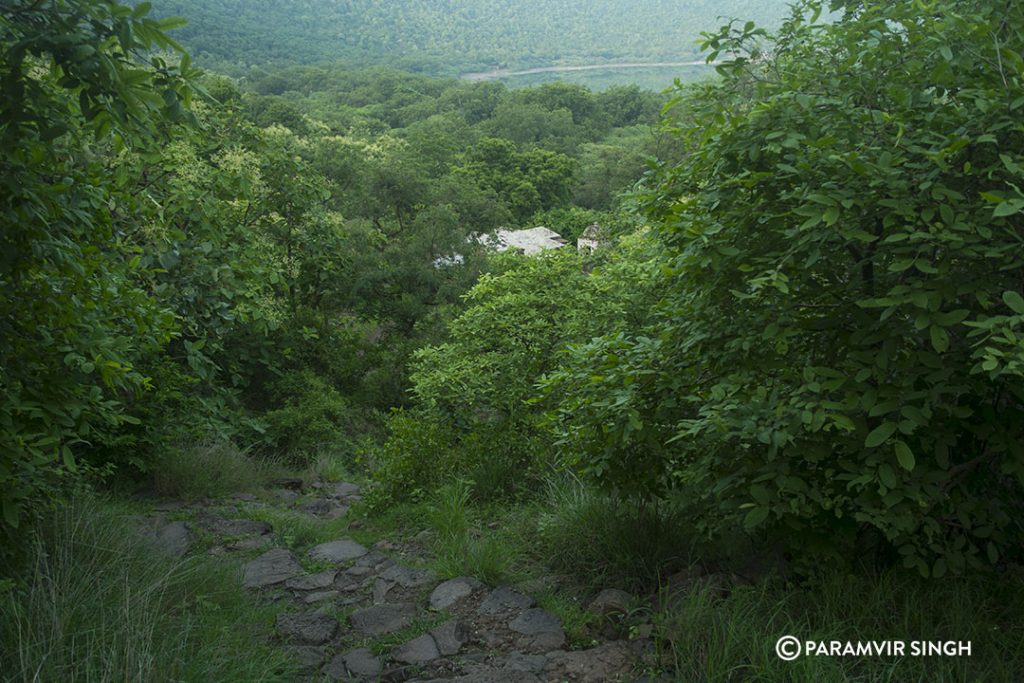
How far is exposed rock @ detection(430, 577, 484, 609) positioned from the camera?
4305mm

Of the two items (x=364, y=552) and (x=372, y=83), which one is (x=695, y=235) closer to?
(x=364, y=552)

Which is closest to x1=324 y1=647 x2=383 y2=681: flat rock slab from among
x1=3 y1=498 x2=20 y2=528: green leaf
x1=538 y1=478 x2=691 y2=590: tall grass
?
x1=538 y1=478 x2=691 y2=590: tall grass

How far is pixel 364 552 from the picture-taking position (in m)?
5.45

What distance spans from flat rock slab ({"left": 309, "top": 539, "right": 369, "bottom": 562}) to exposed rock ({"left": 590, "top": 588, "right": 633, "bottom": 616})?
6.28ft

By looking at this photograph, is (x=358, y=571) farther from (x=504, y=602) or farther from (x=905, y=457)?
(x=905, y=457)

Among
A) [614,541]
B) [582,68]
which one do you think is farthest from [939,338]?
[582,68]

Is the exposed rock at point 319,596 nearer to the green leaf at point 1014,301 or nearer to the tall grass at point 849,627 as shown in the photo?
the tall grass at point 849,627

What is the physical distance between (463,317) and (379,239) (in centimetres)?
663

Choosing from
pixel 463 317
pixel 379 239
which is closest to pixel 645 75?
pixel 379 239

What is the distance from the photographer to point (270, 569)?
198 inches

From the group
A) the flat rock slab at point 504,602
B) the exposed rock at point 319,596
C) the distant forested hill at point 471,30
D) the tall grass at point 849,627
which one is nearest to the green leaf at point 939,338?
the tall grass at point 849,627

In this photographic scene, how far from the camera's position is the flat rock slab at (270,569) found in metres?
4.79

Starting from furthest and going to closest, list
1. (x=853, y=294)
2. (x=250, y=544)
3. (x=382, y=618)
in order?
(x=250, y=544) → (x=382, y=618) → (x=853, y=294)

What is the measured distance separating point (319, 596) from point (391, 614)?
624 millimetres
